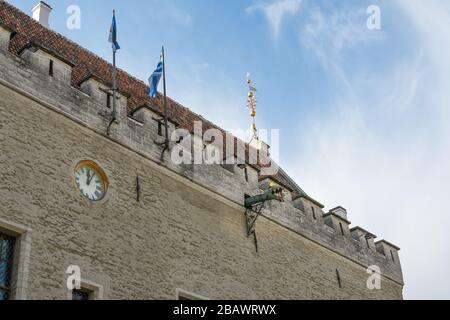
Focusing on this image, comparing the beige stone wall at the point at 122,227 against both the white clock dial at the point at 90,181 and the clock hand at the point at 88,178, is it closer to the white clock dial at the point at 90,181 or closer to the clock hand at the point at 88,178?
the white clock dial at the point at 90,181

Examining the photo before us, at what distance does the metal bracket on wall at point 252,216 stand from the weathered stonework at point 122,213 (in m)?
0.12

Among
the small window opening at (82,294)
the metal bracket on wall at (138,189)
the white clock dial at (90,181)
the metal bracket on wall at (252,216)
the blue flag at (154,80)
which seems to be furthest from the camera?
the metal bracket on wall at (252,216)

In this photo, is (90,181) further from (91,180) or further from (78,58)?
(78,58)

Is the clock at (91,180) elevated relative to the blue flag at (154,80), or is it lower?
lower

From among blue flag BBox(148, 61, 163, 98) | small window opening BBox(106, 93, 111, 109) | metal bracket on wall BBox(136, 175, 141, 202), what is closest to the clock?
metal bracket on wall BBox(136, 175, 141, 202)

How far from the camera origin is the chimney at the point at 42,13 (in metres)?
17.0

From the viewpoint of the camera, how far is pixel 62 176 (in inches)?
461

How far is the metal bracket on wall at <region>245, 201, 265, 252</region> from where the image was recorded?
15039mm

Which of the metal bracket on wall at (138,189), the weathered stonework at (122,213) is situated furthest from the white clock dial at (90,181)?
the metal bracket on wall at (138,189)

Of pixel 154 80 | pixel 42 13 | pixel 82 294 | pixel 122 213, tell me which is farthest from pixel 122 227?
pixel 42 13

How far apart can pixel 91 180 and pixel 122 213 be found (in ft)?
2.44

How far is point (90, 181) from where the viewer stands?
12.2m
